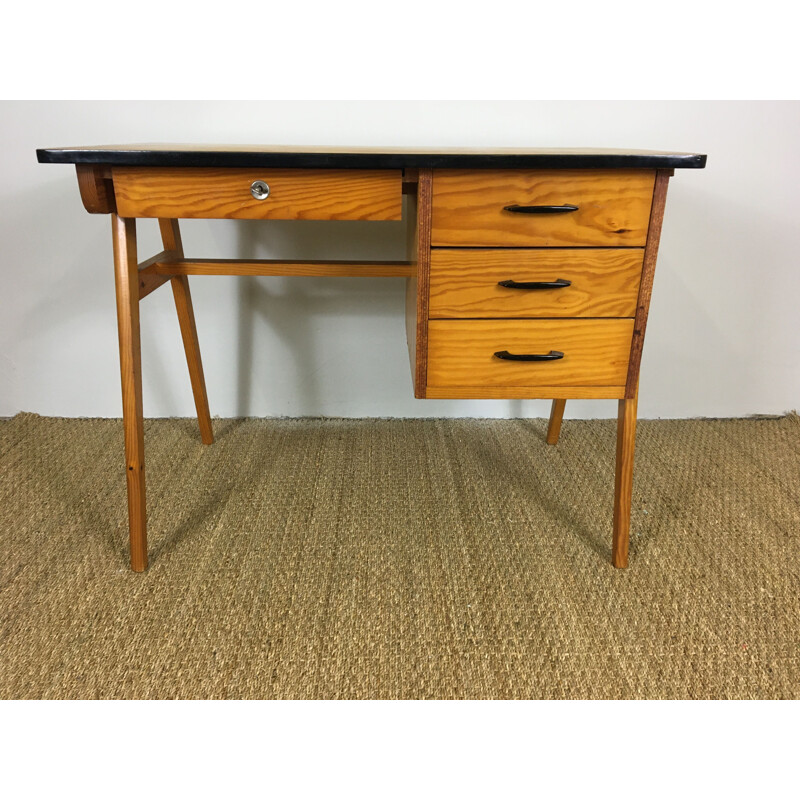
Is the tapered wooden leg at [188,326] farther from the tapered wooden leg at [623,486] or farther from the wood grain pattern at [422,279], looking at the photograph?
the tapered wooden leg at [623,486]

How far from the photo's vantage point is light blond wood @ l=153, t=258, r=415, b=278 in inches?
60.5

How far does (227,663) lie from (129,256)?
832mm

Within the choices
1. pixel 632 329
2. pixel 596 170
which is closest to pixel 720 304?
pixel 632 329

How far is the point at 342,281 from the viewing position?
2.02m

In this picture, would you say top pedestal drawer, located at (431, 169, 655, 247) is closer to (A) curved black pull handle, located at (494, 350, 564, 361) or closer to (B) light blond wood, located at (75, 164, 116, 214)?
(A) curved black pull handle, located at (494, 350, 564, 361)

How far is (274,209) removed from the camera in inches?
49.4

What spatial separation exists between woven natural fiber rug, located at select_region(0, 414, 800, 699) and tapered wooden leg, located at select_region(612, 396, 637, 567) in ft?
0.19

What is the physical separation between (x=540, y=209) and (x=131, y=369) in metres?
0.91

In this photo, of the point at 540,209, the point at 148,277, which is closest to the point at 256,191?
the point at 148,277

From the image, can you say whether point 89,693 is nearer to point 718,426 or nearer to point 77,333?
point 77,333

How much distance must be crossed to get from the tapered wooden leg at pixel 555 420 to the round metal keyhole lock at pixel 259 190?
3.62 ft

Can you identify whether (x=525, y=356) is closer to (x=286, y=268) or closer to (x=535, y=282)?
(x=535, y=282)

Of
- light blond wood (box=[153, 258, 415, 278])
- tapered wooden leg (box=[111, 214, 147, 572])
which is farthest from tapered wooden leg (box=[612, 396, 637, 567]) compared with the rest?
tapered wooden leg (box=[111, 214, 147, 572])

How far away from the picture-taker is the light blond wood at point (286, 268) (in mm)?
1537
